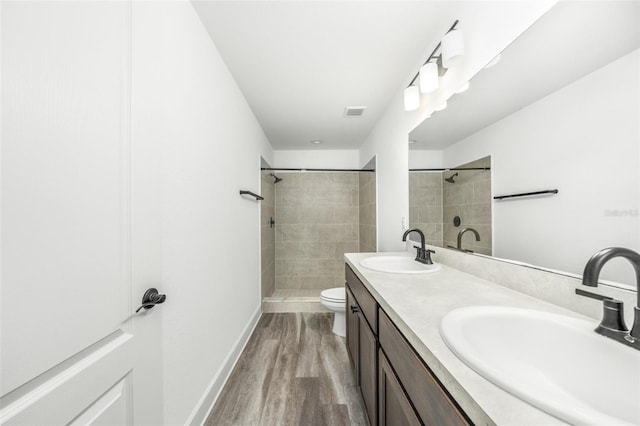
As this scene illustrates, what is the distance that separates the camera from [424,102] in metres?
1.74

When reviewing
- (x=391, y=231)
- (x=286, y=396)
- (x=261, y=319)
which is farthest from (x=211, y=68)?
(x=261, y=319)

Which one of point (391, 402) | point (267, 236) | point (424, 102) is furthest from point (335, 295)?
point (424, 102)

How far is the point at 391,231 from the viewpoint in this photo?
7.97 ft

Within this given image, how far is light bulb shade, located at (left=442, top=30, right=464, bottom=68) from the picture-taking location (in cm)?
125

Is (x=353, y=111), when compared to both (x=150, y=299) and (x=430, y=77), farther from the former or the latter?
(x=150, y=299)

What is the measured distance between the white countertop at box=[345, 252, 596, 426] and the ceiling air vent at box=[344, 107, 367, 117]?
1.78m

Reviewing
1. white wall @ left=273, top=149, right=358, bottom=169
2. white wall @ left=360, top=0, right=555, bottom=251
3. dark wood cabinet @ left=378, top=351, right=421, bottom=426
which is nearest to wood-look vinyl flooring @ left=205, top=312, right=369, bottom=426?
dark wood cabinet @ left=378, top=351, right=421, bottom=426

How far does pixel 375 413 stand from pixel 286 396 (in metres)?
0.78

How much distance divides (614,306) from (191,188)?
1.59 meters

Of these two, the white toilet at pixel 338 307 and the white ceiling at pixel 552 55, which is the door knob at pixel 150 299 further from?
the white toilet at pixel 338 307

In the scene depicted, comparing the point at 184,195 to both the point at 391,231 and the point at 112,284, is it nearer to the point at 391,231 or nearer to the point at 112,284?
the point at 112,284

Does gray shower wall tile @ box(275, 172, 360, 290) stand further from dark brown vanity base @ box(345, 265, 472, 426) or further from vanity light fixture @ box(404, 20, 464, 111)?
dark brown vanity base @ box(345, 265, 472, 426)

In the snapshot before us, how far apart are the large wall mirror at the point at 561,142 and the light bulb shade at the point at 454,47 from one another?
0.60 feet

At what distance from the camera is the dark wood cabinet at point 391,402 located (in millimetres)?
702
